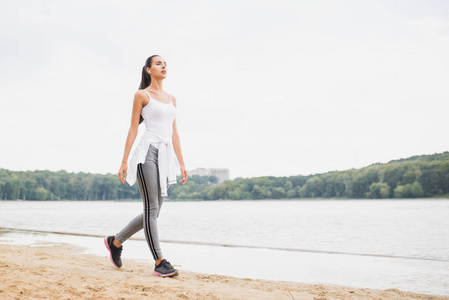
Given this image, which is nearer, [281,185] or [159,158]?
[159,158]

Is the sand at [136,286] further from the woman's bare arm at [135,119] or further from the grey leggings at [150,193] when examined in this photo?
the woman's bare arm at [135,119]

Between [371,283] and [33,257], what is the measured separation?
12.3 feet

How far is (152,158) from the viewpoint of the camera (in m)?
4.02

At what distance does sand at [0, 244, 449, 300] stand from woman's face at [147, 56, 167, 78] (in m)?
1.95

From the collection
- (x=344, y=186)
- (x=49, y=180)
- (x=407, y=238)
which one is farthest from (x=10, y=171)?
(x=407, y=238)

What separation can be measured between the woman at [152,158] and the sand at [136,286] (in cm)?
31

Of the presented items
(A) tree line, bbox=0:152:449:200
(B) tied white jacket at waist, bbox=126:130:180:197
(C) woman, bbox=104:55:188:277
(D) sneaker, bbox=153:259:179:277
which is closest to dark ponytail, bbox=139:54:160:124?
(C) woman, bbox=104:55:188:277

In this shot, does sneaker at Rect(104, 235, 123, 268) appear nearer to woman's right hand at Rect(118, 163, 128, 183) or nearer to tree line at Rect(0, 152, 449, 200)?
woman's right hand at Rect(118, 163, 128, 183)

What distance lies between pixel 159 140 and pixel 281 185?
105287mm

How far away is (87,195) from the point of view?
99875 mm

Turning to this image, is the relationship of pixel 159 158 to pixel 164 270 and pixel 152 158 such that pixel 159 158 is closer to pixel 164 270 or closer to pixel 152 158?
pixel 152 158

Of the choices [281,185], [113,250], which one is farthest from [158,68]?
[281,185]

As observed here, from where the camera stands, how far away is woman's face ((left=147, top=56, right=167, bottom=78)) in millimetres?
4246

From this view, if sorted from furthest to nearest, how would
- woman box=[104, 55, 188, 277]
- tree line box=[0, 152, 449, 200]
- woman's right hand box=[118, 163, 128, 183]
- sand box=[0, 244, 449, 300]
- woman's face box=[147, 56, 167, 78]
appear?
tree line box=[0, 152, 449, 200] → woman's face box=[147, 56, 167, 78] → woman box=[104, 55, 188, 277] → woman's right hand box=[118, 163, 128, 183] → sand box=[0, 244, 449, 300]
